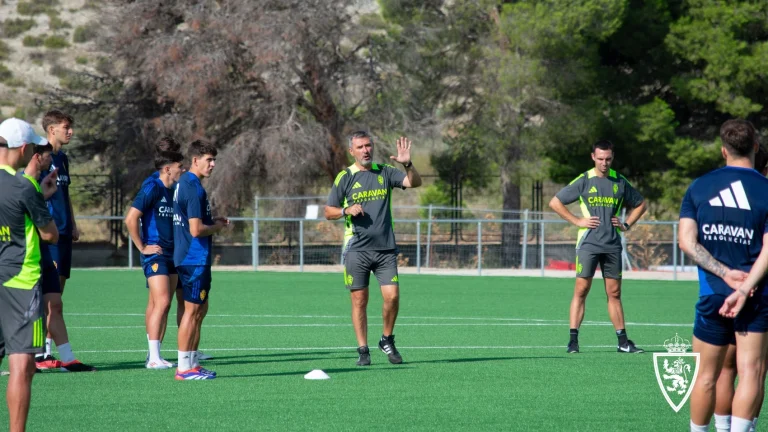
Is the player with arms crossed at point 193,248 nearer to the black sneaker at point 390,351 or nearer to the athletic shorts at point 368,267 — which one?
the athletic shorts at point 368,267

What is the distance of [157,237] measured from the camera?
32.7ft

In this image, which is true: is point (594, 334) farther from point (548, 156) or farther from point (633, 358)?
point (548, 156)

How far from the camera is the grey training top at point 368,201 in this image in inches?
402

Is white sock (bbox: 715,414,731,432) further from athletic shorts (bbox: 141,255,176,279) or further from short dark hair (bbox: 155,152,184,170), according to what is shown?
short dark hair (bbox: 155,152,184,170)

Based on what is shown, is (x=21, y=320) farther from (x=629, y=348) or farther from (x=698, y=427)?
(x=629, y=348)

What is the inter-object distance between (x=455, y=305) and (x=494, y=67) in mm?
17632

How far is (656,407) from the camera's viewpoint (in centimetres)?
784

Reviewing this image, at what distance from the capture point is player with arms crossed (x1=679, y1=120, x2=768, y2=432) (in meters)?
5.85

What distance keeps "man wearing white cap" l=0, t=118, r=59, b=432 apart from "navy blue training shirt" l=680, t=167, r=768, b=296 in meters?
3.93

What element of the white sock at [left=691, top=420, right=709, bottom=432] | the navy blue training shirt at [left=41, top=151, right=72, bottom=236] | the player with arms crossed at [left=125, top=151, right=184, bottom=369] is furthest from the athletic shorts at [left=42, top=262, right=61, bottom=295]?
the white sock at [left=691, top=420, right=709, bottom=432]

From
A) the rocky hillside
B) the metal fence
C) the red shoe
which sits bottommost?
the red shoe

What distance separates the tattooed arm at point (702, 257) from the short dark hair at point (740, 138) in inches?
19.2

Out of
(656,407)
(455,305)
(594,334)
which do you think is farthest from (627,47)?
(656,407)

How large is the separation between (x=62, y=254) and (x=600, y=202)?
583cm
